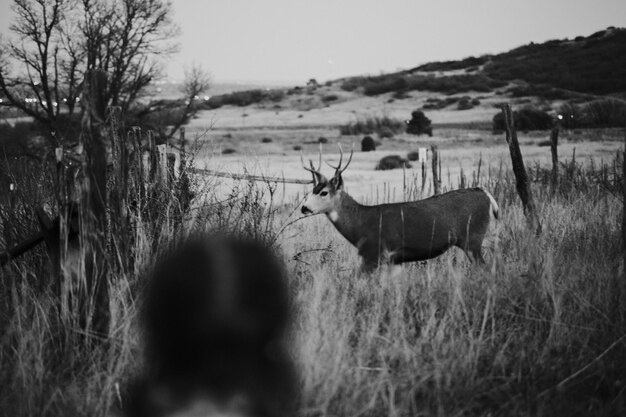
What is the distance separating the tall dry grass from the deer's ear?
159 cm

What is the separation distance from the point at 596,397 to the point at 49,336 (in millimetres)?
3085

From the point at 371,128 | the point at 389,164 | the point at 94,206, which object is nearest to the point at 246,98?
the point at 371,128

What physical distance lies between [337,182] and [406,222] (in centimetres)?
85

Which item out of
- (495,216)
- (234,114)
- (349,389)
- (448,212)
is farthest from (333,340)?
(234,114)

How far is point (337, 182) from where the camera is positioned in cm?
656

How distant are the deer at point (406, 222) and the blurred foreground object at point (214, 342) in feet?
6.23

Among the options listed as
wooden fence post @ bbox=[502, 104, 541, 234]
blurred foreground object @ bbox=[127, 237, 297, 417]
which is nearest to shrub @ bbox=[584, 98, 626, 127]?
wooden fence post @ bbox=[502, 104, 541, 234]

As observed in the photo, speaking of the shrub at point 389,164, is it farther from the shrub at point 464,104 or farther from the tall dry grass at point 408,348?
the shrub at point 464,104

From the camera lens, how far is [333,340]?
3682 millimetres

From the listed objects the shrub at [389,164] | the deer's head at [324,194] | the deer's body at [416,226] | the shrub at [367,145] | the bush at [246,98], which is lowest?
the shrub at [389,164]

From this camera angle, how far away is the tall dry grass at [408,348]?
3333 mm

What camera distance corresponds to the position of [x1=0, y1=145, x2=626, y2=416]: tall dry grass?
3.33 metres

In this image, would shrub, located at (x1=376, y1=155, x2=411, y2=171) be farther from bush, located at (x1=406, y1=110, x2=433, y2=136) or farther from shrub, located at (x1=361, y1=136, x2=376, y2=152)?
bush, located at (x1=406, y1=110, x2=433, y2=136)

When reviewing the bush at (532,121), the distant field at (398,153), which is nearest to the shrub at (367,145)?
the distant field at (398,153)
